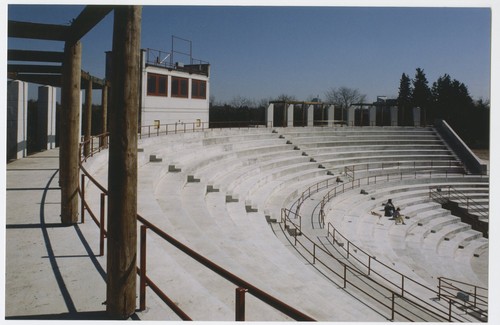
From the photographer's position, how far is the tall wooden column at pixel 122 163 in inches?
152

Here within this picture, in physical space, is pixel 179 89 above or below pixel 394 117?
above

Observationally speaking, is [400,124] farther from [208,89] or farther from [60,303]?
[60,303]

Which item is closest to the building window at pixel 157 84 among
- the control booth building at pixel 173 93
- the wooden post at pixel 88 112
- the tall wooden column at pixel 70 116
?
the control booth building at pixel 173 93

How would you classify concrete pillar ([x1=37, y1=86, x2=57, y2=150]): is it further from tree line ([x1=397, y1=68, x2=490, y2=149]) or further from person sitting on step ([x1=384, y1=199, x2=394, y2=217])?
tree line ([x1=397, y1=68, x2=490, y2=149])

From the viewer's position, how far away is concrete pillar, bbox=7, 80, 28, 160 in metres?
12.5

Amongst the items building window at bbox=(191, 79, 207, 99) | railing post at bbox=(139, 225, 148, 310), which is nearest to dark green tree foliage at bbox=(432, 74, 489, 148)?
building window at bbox=(191, 79, 207, 99)

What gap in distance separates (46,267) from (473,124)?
33.5m

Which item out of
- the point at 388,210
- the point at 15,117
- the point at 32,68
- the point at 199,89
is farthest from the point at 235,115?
the point at 32,68

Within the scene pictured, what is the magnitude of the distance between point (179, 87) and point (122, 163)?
25.0 metres

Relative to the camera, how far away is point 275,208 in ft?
51.8

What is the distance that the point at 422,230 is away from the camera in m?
18.0

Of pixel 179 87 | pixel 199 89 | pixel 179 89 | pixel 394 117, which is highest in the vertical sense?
pixel 199 89

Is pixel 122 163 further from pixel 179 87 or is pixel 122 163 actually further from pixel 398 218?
pixel 179 87

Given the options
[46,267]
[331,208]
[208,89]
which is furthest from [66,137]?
[208,89]
